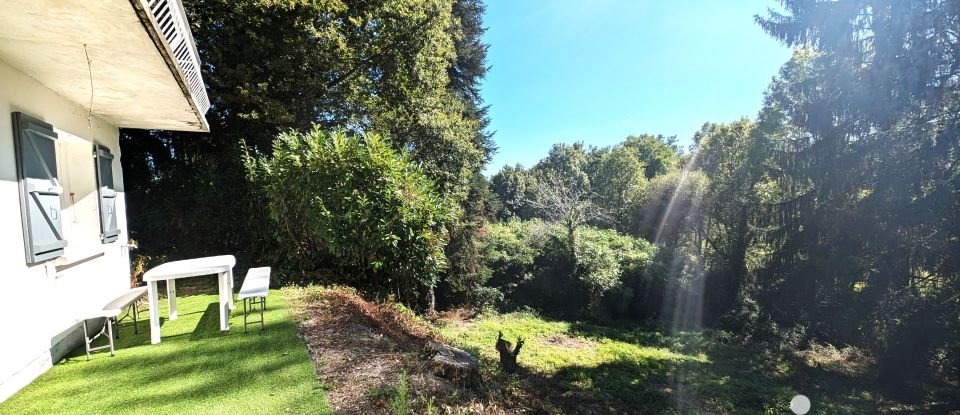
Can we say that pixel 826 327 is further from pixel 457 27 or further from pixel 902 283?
pixel 457 27

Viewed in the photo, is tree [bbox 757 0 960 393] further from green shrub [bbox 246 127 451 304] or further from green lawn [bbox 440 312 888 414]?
green shrub [bbox 246 127 451 304]

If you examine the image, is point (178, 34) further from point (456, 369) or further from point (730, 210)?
point (730, 210)

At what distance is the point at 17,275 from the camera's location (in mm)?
2770

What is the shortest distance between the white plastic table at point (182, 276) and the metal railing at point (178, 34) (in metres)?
1.76

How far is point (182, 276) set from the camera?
12.6 feet

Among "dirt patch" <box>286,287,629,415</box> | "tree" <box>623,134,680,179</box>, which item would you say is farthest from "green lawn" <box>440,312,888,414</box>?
"tree" <box>623,134,680,179</box>

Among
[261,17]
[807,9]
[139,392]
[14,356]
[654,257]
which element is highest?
[261,17]

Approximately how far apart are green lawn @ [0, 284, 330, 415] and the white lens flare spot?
26.3 feet

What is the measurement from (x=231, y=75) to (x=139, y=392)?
8069 millimetres

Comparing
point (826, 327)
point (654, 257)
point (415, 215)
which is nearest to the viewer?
point (415, 215)

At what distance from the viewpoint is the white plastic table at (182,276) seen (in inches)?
149

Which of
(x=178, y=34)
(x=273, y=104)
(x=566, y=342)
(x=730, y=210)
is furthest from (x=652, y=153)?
(x=178, y=34)

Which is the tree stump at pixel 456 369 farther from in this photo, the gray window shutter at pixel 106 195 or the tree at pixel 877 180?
the tree at pixel 877 180

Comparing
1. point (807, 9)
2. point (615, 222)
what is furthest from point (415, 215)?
point (615, 222)
